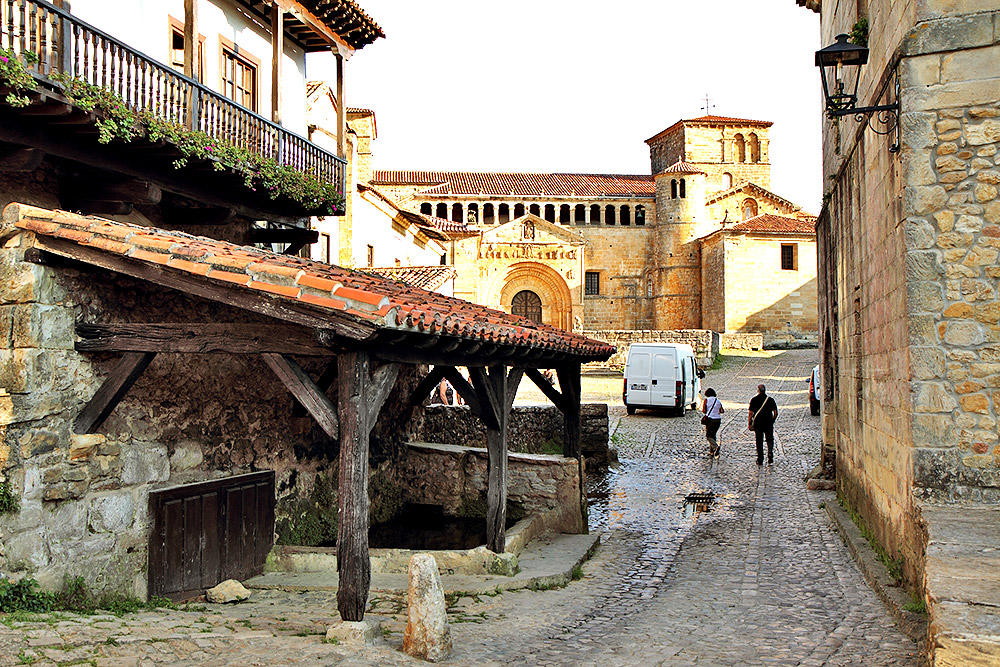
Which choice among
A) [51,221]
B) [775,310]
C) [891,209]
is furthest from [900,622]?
[775,310]

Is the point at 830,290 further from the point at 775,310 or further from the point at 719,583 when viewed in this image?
the point at 775,310

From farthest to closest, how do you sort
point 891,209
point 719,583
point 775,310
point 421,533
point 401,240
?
1. point 775,310
2. point 401,240
3. point 421,533
4. point 719,583
5. point 891,209

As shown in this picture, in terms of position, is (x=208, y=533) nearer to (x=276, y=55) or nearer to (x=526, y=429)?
(x=276, y=55)

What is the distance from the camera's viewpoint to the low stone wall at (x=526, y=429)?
42.5 feet

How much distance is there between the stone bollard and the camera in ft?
17.8

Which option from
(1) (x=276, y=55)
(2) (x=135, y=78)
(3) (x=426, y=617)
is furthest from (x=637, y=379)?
(3) (x=426, y=617)

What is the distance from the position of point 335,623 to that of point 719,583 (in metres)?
4.00

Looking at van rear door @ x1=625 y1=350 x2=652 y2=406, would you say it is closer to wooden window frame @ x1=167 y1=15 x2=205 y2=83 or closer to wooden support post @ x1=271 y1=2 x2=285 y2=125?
wooden support post @ x1=271 y1=2 x2=285 y2=125

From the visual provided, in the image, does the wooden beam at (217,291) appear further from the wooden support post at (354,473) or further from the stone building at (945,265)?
the stone building at (945,265)

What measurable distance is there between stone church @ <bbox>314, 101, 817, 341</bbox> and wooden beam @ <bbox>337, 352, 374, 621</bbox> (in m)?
37.3

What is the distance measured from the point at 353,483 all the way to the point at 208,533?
2431 mm

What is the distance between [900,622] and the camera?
618 centimetres

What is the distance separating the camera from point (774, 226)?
44750mm

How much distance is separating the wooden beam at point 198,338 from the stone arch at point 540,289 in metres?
39.0
